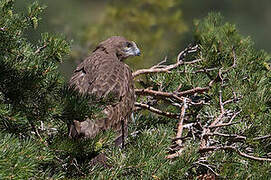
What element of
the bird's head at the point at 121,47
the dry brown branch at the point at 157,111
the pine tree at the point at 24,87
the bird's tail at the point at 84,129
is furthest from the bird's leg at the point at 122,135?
the bird's head at the point at 121,47

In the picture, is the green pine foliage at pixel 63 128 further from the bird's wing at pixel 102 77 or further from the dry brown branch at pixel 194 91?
the bird's wing at pixel 102 77

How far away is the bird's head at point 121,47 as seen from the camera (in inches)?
198

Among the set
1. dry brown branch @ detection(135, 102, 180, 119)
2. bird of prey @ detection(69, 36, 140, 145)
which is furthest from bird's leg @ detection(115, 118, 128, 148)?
dry brown branch @ detection(135, 102, 180, 119)

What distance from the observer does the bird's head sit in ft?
16.5

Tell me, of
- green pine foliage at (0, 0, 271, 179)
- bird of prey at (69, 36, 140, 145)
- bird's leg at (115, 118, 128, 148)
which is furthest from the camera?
bird of prey at (69, 36, 140, 145)

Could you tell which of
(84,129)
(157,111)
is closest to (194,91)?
(157,111)

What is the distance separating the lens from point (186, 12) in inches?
719

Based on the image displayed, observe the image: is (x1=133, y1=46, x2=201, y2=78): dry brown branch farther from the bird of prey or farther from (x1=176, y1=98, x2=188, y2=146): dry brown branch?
(x1=176, y1=98, x2=188, y2=146): dry brown branch

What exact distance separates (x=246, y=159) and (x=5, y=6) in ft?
5.13

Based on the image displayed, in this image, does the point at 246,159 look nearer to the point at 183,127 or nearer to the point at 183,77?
the point at 183,127

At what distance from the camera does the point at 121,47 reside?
16.7 ft

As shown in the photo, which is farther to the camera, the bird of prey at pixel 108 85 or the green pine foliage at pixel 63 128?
the bird of prey at pixel 108 85

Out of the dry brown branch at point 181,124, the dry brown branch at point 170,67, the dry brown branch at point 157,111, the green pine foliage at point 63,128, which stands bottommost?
the green pine foliage at point 63,128

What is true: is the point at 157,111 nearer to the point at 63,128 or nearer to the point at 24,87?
the point at 63,128
